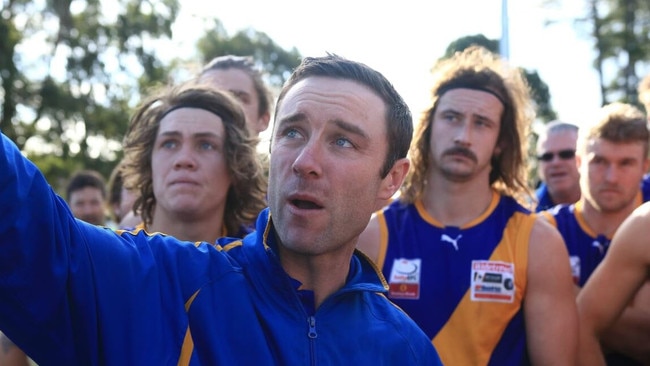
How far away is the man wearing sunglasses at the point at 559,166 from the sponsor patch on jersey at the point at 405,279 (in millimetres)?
2930

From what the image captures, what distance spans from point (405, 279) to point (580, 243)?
4.89 ft

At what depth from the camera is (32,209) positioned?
178 centimetres

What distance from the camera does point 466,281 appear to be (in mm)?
3834

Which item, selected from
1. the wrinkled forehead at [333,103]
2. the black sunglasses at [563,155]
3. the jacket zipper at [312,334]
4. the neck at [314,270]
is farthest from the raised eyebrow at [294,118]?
the black sunglasses at [563,155]

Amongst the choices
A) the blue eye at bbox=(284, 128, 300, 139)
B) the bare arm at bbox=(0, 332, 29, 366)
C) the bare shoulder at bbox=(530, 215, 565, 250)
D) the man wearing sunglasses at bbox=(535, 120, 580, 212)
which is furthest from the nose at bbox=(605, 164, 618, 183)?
the bare arm at bbox=(0, 332, 29, 366)

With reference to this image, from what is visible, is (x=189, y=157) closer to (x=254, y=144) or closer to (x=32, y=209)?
(x=254, y=144)

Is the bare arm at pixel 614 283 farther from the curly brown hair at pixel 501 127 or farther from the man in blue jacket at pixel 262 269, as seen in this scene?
the man in blue jacket at pixel 262 269

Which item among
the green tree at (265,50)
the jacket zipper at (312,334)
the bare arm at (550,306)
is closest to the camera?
the jacket zipper at (312,334)

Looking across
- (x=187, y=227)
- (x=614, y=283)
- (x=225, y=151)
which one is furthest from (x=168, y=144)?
(x=614, y=283)

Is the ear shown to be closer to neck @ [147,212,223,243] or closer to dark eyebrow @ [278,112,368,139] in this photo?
dark eyebrow @ [278,112,368,139]

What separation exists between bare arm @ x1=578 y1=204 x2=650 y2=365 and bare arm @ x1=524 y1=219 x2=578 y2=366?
0.31 feet

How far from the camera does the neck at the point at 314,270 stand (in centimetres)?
244

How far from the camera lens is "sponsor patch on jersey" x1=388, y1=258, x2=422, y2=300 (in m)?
3.86

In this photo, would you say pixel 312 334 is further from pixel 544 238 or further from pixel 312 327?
pixel 544 238
